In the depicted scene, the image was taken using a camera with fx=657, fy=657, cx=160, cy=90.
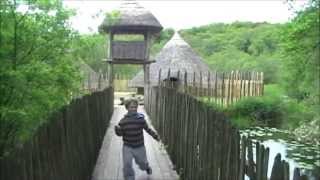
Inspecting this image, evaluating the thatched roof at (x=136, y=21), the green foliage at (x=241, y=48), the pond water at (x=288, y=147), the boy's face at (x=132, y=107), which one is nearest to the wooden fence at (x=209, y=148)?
the boy's face at (x=132, y=107)

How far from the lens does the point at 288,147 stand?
918 inches

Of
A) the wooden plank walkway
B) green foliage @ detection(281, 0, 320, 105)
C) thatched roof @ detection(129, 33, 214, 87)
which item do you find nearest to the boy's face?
the wooden plank walkway

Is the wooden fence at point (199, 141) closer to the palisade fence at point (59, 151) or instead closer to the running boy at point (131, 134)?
the running boy at point (131, 134)

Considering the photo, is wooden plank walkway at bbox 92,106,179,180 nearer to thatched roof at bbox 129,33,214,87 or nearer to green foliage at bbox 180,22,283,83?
thatched roof at bbox 129,33,214,87

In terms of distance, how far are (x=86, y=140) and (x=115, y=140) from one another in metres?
6.61

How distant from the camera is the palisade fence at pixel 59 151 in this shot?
4.37 meters

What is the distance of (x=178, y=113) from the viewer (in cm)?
1173

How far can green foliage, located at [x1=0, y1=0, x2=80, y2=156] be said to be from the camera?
778 cm

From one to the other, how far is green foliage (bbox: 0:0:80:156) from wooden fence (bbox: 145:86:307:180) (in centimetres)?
201

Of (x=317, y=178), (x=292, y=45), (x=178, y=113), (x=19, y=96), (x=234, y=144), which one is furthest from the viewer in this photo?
(x=292, y=45)

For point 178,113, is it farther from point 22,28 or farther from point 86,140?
point 22,28

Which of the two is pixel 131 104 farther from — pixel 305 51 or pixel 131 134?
pixel 305 51

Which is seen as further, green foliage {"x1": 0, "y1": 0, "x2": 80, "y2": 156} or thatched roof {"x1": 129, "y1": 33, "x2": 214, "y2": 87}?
thatched roof {"x1": 129, "y1": 33, "x2": 214, "y2": 87}

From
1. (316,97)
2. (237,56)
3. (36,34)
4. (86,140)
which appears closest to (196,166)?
(86,140)
